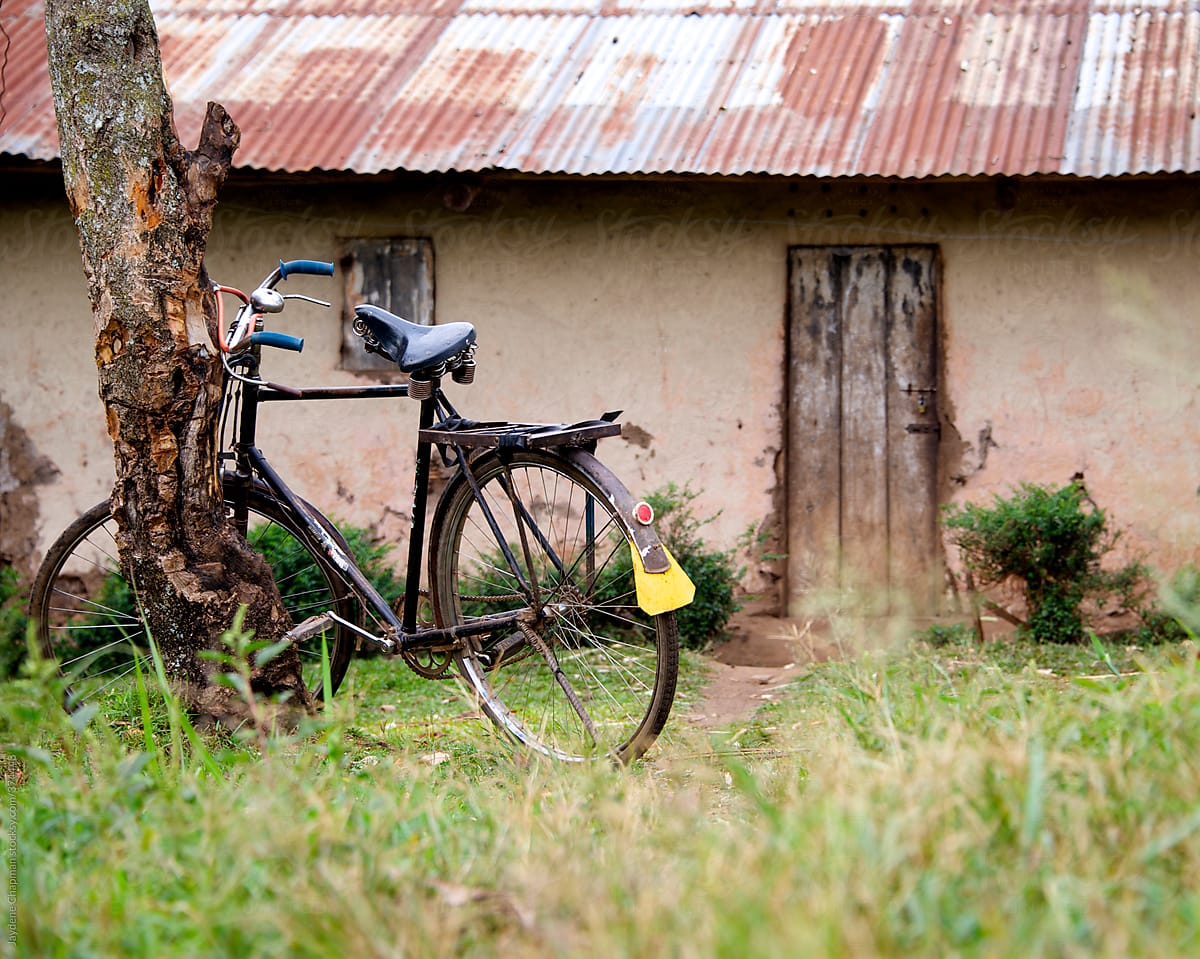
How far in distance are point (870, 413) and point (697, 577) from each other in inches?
54.6

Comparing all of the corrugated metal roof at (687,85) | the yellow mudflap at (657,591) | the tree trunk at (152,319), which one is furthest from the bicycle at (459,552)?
the corrugated metal roof at (687,85)

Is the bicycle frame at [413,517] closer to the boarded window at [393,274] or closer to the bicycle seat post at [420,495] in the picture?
the bicycle seat post at [420,495]

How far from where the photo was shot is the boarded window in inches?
Answer: 266

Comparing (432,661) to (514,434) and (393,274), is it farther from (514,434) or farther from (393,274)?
(393,274)

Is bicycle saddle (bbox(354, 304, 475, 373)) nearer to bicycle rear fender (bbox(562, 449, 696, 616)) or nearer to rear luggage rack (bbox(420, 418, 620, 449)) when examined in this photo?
rear luggage rack (bbox(420, 418, 620, 449))

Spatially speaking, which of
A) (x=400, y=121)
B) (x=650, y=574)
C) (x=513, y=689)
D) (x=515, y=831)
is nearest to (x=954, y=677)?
(x=513, y=689)

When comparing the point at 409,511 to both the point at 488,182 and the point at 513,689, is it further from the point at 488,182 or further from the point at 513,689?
the point at 513,689

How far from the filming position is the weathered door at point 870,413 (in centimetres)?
652

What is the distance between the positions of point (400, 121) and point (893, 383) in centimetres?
294

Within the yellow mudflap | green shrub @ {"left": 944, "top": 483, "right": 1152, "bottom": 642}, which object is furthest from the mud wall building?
the yellow mudflap

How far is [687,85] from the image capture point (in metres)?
6.52

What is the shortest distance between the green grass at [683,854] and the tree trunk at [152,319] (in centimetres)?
98

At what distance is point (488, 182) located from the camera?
21.6 feet

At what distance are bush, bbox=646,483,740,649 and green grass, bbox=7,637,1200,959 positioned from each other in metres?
3.42
